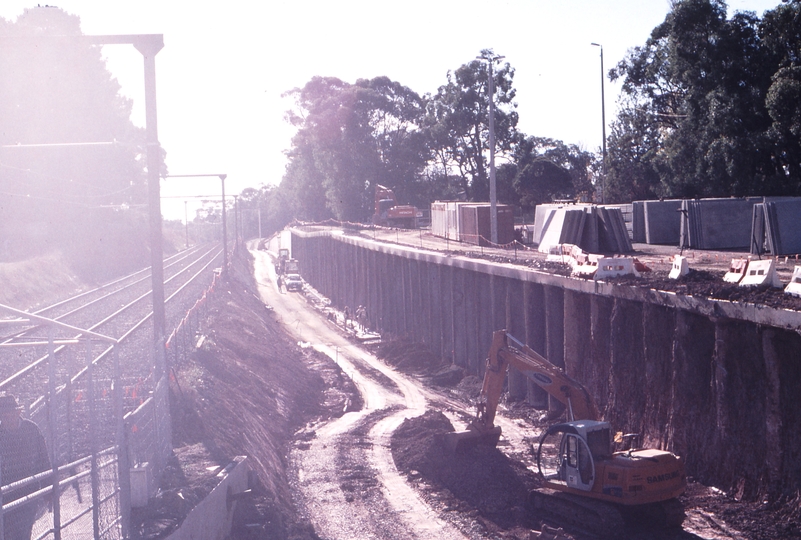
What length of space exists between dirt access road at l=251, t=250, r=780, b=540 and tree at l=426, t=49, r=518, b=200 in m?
45.6

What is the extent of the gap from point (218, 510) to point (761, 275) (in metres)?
11.9

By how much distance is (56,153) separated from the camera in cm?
5791

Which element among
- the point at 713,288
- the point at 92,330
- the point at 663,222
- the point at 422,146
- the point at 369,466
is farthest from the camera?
the point at 422,146

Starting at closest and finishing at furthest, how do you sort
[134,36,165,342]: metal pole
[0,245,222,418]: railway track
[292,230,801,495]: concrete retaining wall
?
[0,245,222,418]: railway track
[134,36,165,342]: metal pole
[292,230,801,495]: concrete retaining wall

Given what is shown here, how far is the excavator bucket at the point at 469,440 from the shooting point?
17.9 m

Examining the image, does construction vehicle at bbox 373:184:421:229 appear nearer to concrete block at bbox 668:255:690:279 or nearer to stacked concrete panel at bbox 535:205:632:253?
stacked concrete panel at bbox 535:205:632:253

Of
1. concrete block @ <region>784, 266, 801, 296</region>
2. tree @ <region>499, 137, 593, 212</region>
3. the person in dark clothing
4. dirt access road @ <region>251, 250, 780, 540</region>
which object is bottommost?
dirt access road @ <region>251, 250, 780, 540</region>

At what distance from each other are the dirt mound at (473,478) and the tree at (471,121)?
51133 mm

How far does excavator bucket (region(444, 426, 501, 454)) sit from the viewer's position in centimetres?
1794

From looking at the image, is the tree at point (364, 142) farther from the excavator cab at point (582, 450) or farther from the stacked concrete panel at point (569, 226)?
the excavator cab at point (582, 450)

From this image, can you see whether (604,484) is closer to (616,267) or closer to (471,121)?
(616,267)

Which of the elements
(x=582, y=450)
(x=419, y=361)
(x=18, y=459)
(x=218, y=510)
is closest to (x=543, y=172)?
(x=419, y=361)

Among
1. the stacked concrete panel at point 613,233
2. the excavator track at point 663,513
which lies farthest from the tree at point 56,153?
the excavator track at point 663,513

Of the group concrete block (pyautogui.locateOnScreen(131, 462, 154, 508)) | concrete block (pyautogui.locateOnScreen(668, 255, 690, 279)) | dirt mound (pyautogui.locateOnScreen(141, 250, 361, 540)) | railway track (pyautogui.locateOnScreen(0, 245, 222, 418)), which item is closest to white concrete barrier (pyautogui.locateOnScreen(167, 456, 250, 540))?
dirt mound (pyautogui.locateOnScreen(141, 250, 361, 540))
